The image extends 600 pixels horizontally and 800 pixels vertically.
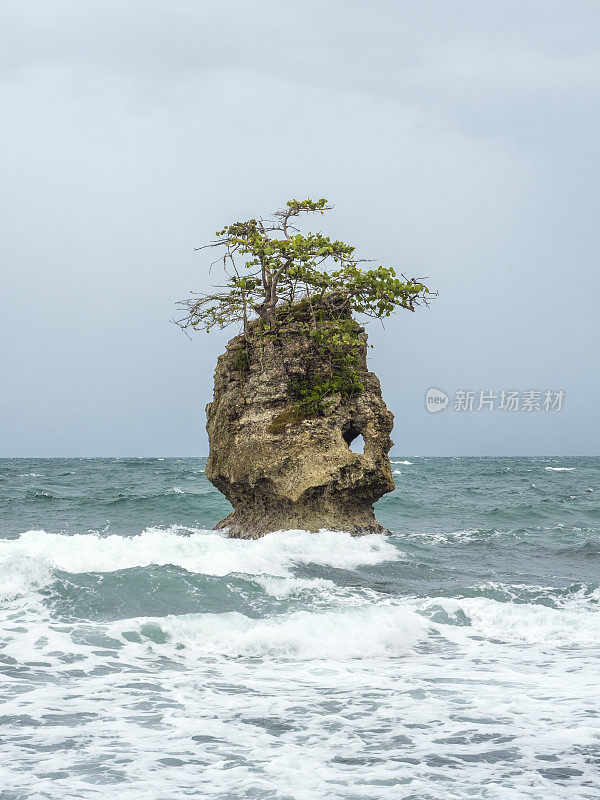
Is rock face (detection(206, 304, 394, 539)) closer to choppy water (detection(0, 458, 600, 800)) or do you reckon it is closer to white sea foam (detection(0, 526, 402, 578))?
white sea foam (detection(0, 526, 402, 578))

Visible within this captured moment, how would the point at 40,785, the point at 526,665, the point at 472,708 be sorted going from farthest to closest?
the point at 526,665
the point at 472,708
the point at 40,785

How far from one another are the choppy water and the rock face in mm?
811

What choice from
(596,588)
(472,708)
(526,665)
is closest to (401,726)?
(472,708)

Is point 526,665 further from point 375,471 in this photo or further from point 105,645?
point 375,471

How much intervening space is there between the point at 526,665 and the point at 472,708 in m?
1.65

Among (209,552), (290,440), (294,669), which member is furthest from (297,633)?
(290,440)

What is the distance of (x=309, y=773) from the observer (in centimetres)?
499

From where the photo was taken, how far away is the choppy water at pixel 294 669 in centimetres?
499

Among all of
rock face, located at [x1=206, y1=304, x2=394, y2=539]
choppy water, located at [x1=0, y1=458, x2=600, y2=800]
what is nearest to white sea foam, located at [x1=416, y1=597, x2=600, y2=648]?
choppy water, located at [x1=0, y1=458, x2=600, y2=800]

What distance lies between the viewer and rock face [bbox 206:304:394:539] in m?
13.8

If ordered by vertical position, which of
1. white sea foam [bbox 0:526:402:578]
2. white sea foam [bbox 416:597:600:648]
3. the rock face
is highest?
the rock face

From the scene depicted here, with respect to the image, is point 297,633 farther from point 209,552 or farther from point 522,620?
point 209,552

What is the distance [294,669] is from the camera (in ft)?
24.5

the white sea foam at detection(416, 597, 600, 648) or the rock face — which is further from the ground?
the rock face
